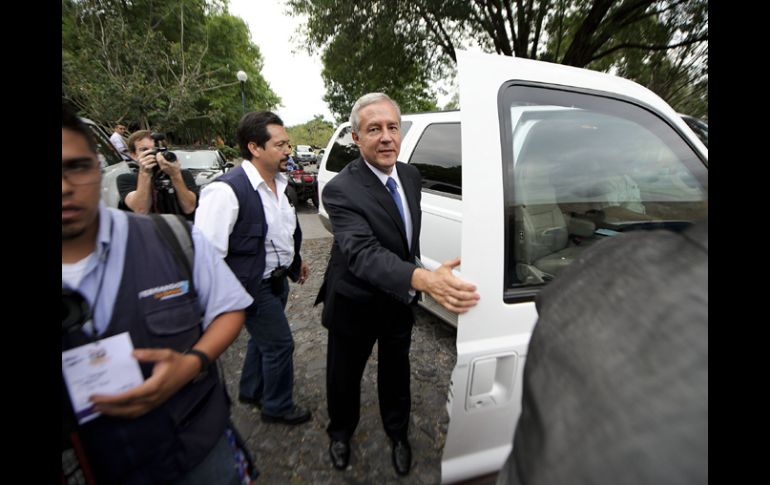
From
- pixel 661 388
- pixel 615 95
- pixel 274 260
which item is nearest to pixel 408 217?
pixel 274 260

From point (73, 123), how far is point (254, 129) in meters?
1.29

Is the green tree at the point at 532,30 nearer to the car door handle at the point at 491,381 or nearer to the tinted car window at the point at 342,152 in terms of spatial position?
the tinted car window at the point at 342,152

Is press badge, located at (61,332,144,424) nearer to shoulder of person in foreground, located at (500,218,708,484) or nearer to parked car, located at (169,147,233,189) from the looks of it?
shoulder of person in foreground, located at (500,218,708,484)

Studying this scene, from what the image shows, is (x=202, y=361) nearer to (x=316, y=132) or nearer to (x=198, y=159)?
(x=198, y=159)

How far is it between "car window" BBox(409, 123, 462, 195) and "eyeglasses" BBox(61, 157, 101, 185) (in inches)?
96.8

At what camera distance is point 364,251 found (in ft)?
4.53

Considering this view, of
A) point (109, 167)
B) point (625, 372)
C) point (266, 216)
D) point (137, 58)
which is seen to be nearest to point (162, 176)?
point (266, 216)

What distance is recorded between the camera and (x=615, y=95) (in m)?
1.40

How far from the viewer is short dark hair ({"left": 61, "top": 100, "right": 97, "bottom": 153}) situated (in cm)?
73

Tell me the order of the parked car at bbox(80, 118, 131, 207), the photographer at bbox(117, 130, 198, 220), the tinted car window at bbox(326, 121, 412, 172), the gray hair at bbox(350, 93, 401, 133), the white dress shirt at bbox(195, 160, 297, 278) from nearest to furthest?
the gray hair at bbox(350, 93, 401, 133), the white dress shirt at bbox(195, 160, 297, 278), the photographer at bbox(117, 130, 198, 220), the parked car at bbox(80, 118, 131, 207), the tinted car window at bbox(326, 121, 412, 172)

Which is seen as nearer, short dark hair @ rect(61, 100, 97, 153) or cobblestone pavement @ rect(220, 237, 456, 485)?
short dark hair @ rect(61, 100, 97, 153)

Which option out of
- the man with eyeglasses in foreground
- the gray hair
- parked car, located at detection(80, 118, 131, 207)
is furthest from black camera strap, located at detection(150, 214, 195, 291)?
parked car, located at detection(80, 118, 131, 207)
